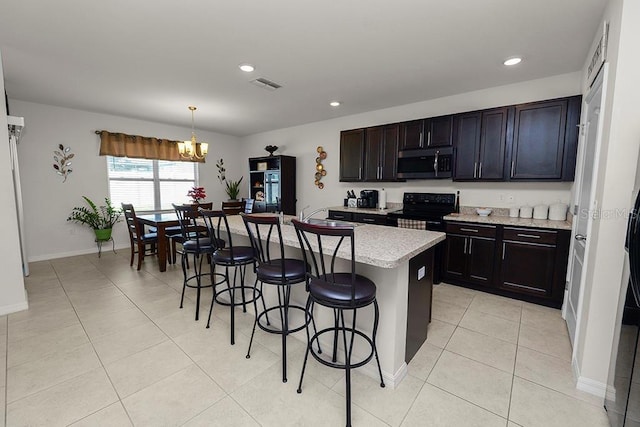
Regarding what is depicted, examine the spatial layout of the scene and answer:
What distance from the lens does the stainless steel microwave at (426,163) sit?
360 centimetres

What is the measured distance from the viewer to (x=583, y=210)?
2160 mm

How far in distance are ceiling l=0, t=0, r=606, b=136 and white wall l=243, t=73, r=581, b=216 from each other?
0.51ft

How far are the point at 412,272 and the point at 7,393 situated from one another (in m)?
2.64

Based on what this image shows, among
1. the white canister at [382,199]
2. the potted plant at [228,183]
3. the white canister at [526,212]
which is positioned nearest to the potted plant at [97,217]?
the potted plant at [228,183]

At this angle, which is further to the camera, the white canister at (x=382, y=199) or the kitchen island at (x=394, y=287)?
the white canister at (x=382, y=199)

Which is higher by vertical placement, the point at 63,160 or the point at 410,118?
the point at 410,118

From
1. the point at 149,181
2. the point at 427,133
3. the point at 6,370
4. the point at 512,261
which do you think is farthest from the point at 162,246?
the point at 512,261

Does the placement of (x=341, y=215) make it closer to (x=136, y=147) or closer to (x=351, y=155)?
(x=351, y=155)

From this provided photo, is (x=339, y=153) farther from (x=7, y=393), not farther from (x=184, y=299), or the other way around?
(x=7, y=393)

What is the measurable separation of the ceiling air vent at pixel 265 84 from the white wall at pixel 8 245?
236 centimetres

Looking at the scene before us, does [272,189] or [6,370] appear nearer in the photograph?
[6,370]

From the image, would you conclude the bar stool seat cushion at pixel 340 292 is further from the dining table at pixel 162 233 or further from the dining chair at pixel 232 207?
the dining chair at pixel 232 207

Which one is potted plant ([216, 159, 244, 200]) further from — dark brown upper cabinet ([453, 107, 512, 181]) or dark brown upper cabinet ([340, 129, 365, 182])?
dark brown upper cabinet ([453, 107, 512, 181])

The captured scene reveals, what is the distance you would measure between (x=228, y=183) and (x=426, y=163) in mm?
4793
